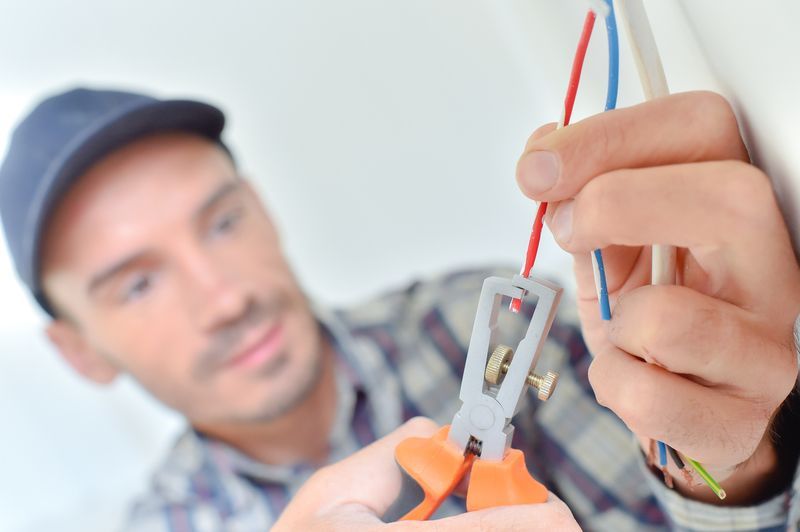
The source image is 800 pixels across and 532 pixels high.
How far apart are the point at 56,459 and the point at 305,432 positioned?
51cm

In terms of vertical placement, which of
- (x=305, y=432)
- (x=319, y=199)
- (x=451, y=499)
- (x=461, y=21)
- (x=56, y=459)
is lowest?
(x=56, y=459)

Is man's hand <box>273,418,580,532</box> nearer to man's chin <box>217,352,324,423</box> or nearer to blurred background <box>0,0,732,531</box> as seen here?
man's chin <box>217,352,324,423</box>

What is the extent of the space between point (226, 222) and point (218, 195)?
0.04 meters

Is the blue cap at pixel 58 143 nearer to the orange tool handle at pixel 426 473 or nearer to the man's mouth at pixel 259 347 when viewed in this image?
the man's mouth at pixel 259 347

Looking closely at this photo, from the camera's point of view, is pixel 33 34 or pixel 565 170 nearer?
pixel 565 170

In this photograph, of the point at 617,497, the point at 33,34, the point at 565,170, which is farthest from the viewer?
the point at 33,34

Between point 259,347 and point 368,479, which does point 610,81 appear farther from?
point 259,347

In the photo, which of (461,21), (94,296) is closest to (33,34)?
(94,296)

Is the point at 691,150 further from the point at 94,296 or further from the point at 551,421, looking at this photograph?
the point at 94,296

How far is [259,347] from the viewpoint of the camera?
884 millimetres

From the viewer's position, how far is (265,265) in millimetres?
907

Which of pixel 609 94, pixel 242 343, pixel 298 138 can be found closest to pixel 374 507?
pixel 609 94

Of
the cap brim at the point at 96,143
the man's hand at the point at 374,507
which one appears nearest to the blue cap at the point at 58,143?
the cap brim at the point at 96,143

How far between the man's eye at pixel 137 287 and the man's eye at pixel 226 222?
93mm
